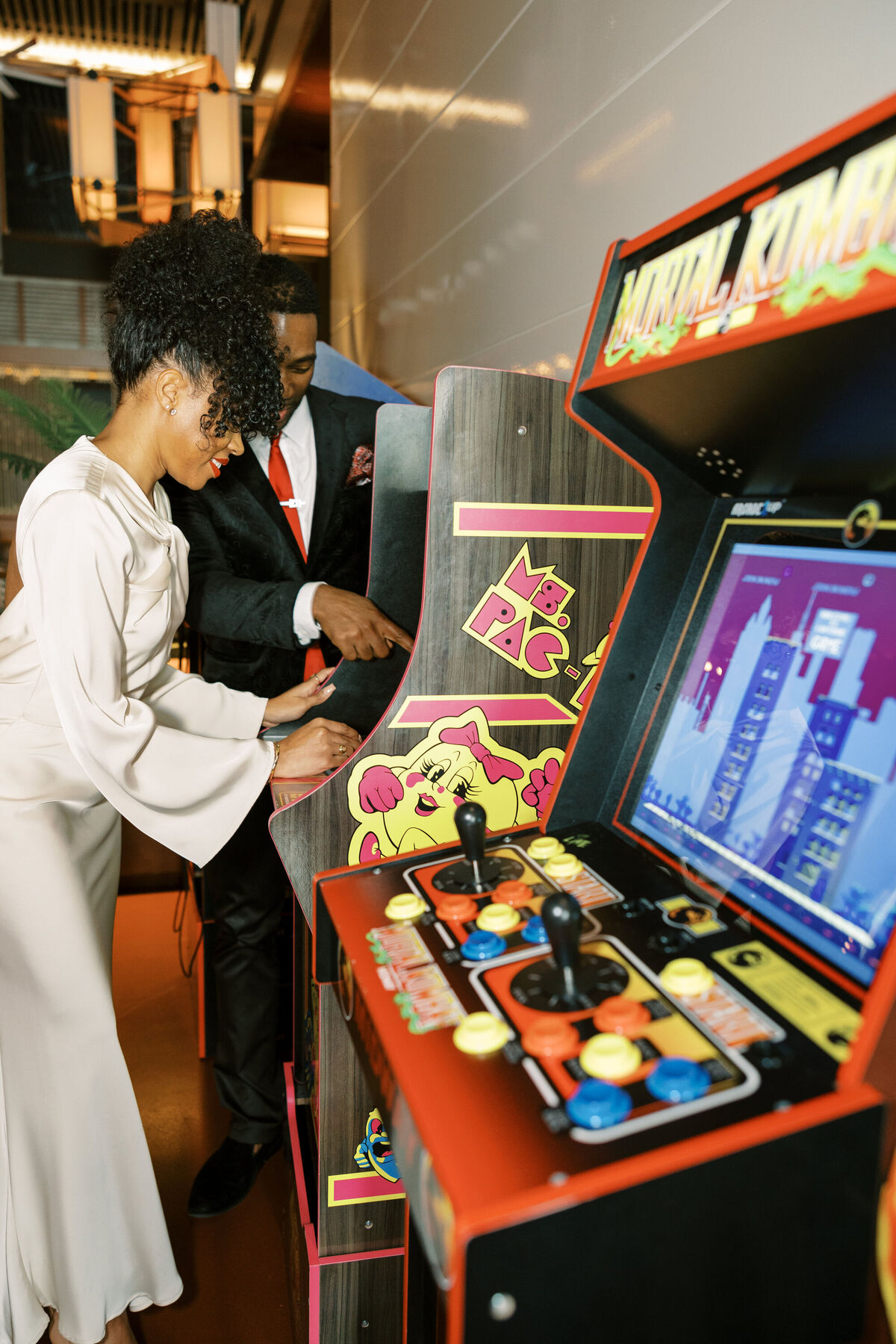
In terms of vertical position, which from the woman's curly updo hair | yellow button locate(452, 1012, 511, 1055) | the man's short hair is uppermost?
the man's short hair

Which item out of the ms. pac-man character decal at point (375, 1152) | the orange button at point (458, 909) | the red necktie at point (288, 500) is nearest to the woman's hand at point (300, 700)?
the red necktie at point (288, 500)

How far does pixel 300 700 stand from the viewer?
1.48 metres

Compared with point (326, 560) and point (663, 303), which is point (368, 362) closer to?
point (326, 560)

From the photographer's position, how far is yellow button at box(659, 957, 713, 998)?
0.64 metres

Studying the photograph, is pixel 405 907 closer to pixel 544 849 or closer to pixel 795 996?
pixel 544 849

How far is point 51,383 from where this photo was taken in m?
3.58

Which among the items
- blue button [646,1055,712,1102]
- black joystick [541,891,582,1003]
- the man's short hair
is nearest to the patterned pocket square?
the man's short hair

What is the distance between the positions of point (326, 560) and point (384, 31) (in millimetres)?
1888

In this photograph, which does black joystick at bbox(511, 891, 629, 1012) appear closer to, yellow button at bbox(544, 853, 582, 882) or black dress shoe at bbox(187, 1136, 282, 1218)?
yellow button at bbox(544, 853, 582, 882)

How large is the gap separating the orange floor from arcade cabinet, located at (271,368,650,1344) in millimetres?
296

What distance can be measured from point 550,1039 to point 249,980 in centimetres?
129

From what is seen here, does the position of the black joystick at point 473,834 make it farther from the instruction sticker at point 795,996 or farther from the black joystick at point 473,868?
the instruction sticker at point 795,996

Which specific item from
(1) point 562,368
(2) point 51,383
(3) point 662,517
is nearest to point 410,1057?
(3) point 662,517

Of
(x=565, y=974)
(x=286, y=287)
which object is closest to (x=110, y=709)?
(x=565, y=974)
